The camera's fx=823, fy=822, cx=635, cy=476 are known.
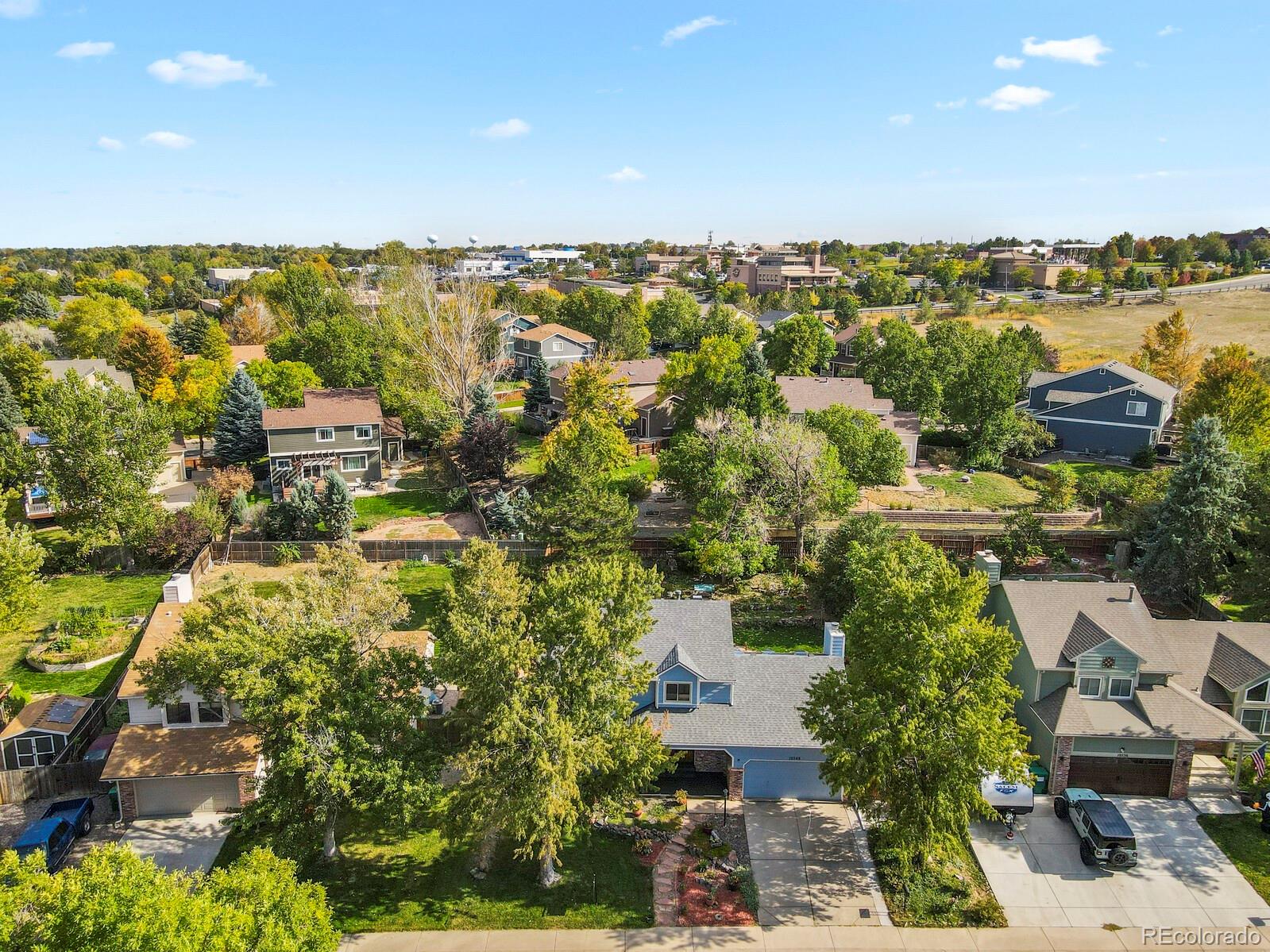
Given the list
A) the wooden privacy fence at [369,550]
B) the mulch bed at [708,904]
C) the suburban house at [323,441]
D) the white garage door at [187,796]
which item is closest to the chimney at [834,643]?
the mulch bed at [708,904]

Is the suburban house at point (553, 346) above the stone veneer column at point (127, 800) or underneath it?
above

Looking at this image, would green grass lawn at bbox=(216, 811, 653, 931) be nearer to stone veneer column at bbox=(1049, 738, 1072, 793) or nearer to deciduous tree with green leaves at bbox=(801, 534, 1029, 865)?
deciduous tree with green leaves at bbox=(801, 534, 1029, 865)

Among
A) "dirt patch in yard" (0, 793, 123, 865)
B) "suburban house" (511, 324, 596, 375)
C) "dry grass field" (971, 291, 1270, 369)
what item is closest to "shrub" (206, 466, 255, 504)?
"dirt patch in yard" (0, 793, 123, 865)

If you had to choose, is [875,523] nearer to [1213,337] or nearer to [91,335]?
[91,335]

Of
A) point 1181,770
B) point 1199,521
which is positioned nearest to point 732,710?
point 1181,770

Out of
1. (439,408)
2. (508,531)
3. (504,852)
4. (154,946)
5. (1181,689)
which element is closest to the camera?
(154,946)

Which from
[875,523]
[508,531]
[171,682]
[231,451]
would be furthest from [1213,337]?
[171,682]

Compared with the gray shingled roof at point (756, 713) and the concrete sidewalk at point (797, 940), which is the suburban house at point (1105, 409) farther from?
the concrete sidewalk at point (797, 940)

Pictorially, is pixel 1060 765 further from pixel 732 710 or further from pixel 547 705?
pixel 547 705
